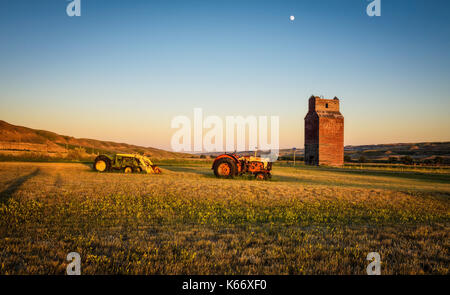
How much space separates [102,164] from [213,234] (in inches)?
819

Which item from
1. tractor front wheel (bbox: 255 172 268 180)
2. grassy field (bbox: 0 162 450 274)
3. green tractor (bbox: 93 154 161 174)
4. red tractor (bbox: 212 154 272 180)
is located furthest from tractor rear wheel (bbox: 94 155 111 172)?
tractor front wheel (bbox: 255 172 268 180)

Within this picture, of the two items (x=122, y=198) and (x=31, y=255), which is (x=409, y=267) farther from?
(x=122, y=198)

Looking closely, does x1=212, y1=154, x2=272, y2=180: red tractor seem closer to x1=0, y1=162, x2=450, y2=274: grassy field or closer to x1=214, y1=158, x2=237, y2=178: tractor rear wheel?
x1=214, y1=158, x2=237, y2=178: tractor rear wheel

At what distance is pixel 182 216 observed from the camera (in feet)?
26.1

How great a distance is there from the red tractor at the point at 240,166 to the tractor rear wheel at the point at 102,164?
10475 millimetres

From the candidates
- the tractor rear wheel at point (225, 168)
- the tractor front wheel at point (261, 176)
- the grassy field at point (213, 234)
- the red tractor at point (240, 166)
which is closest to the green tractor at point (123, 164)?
the tractor rear wheel at point (225, 168)

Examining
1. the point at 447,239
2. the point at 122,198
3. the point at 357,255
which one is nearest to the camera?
the point at 357,255

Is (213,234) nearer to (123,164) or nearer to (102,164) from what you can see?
(123,164)

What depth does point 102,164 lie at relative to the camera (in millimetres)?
23609

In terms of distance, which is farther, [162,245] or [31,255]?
[162,245]

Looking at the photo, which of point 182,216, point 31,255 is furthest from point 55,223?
point 182,216

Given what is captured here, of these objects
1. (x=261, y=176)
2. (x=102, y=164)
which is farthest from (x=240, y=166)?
(x=102, y=164)
